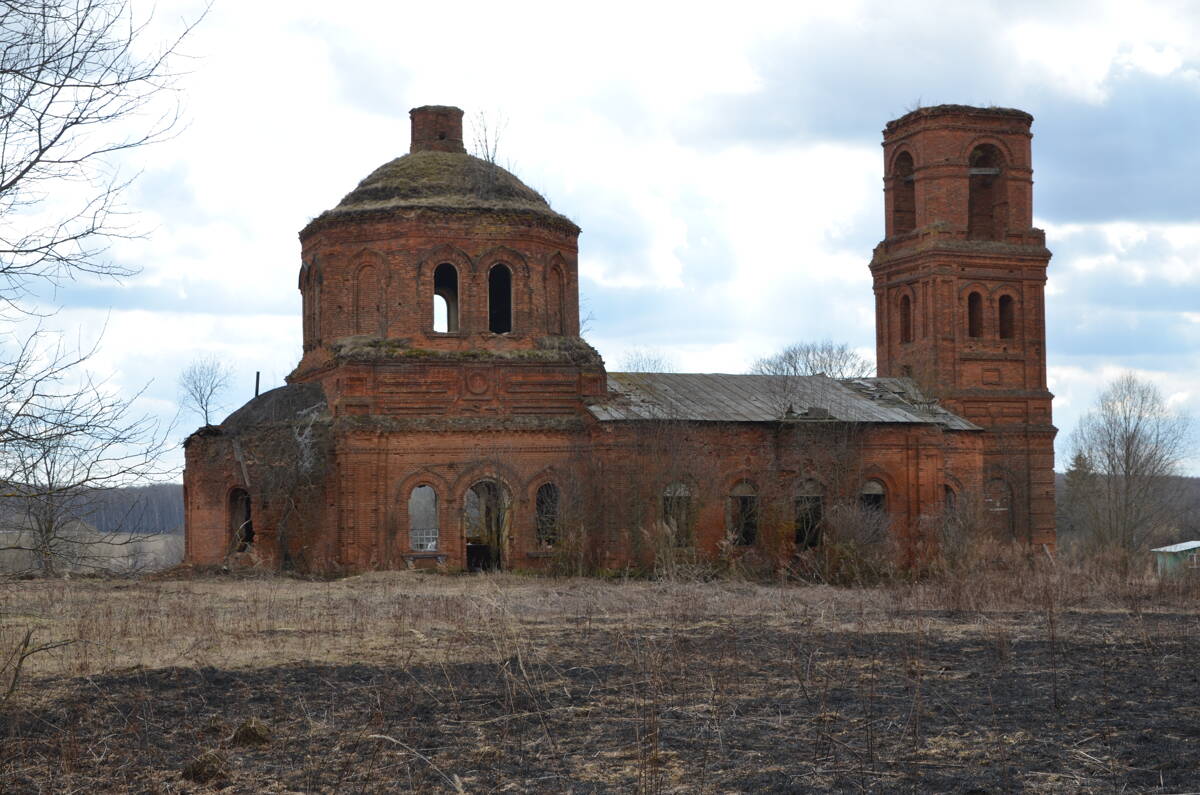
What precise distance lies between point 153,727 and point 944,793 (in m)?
5.65

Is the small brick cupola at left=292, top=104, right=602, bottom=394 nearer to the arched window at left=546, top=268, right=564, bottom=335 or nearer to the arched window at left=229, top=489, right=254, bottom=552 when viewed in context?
the arched window at left=546, top=268, right=564, bottom=335

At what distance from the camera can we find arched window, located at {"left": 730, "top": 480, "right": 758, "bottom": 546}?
1137 inches

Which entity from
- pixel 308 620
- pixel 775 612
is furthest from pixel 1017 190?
pixel 308 620

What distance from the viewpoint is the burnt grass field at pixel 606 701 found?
802 centimetres

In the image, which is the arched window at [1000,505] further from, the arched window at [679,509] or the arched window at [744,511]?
the arched window at [679,509]

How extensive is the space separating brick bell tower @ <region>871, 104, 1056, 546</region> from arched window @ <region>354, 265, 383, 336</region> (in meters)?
15.0

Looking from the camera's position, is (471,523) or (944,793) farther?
(471,523)

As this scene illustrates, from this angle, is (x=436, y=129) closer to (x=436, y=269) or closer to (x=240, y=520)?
(x=436, y=269)

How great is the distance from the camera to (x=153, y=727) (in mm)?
9492

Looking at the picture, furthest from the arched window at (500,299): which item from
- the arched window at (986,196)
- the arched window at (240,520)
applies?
the arched window at (986,196)

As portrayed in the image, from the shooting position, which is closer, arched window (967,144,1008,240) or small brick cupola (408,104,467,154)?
small brick cupola (408,104,467,154)

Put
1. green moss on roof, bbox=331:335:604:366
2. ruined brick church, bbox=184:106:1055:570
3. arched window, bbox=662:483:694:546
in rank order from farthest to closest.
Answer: arched window, bbox=662:483:694:546 → green moss on roof, bbox=331:335:604:366 → ruined brick church, bbox=184:106:1055:570

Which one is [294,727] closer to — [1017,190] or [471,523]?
[471,523]

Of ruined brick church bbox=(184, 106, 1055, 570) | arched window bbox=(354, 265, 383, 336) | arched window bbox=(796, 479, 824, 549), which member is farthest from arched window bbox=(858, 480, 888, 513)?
arched window bbox=(354, 265, 383, 336)
